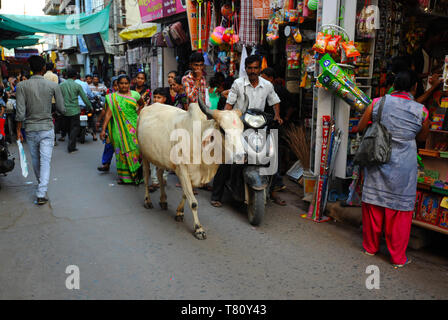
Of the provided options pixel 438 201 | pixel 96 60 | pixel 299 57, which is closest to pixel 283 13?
pixel 299 57

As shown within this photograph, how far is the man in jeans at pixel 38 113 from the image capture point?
16.5 ft

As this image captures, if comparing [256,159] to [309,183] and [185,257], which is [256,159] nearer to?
[309,183]

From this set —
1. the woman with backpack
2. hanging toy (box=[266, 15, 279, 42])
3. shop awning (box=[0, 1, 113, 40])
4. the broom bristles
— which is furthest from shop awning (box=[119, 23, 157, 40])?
the woman with backpack

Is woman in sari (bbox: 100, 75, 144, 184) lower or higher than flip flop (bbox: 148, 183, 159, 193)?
higher

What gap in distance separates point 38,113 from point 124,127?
4.43ft

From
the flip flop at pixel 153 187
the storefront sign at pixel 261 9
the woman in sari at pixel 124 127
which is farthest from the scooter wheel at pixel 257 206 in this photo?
the storefront sign at pixel 261 9

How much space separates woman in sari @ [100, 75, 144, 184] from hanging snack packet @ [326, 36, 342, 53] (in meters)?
3.25

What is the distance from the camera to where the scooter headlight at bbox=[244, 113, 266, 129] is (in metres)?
4.34

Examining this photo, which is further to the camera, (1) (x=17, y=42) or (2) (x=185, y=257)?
(1) (x=17, y=42)

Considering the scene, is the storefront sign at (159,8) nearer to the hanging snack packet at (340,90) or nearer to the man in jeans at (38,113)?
the man in jeans at (38,113)

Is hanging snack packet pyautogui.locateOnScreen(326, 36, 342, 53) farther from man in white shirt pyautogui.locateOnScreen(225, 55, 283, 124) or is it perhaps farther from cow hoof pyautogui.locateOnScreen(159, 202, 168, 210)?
cow hoof pyautogui.locateOnScreen(159, 202, 168, 210)

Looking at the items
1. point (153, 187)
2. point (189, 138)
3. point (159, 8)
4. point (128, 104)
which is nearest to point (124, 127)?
point (128, 104)

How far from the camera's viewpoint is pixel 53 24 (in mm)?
10766
